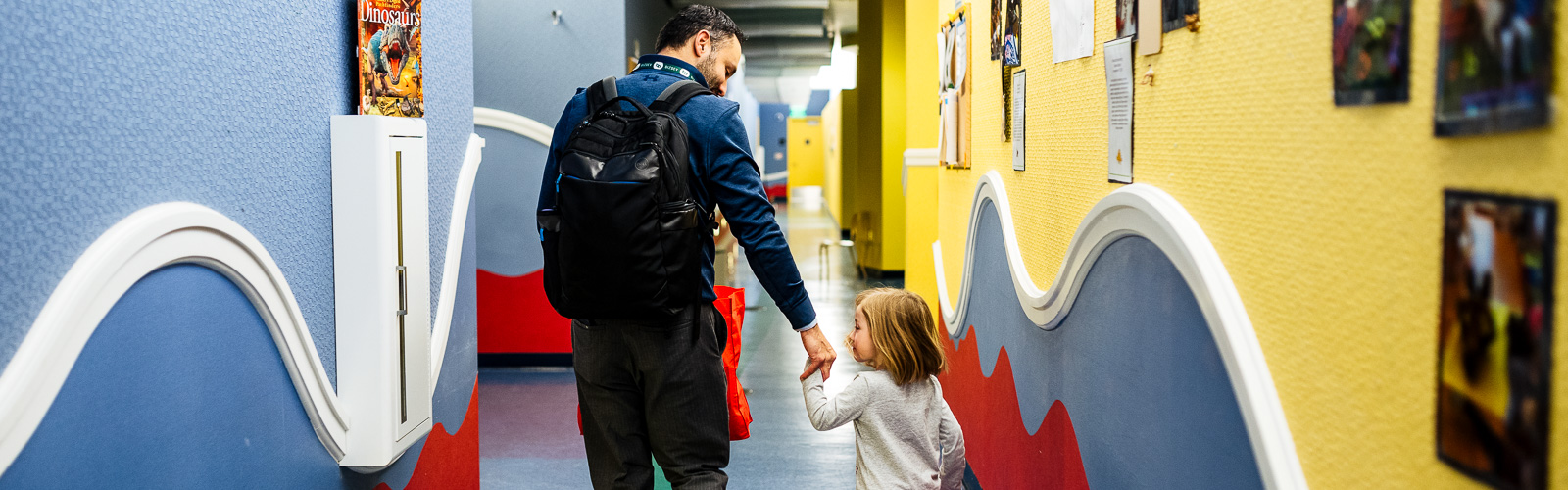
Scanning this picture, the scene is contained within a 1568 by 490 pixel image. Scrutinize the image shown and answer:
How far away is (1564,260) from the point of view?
70cm

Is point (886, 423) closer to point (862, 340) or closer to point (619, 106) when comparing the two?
point (862, 340)

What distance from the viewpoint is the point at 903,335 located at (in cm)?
214

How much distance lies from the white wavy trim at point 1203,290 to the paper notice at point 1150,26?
20 cm

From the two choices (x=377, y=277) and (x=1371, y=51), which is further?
(x=377, y=277)

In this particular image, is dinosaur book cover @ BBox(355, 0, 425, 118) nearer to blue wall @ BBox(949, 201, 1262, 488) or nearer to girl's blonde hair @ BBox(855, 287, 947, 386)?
girl's blonde hair @ BBox(855, 287, 947, 386)

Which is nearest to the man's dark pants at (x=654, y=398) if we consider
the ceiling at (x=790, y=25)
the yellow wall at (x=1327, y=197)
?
the yellow wall at (x=1327, y=197)

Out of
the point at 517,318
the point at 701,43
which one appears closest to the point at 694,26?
the point at 701,43

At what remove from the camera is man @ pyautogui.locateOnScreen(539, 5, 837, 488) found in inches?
80.6

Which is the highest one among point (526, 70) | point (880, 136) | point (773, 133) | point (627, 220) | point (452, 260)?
point (773, 133)

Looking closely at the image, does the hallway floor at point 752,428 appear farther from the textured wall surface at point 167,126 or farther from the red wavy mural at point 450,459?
the textured wall surface at point 167,126

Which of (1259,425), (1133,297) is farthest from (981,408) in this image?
(1259,425)

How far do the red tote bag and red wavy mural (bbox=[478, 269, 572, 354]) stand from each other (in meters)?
3.59

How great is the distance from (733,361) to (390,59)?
3.10 feet

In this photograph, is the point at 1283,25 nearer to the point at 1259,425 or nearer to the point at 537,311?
the point at 1259,425
